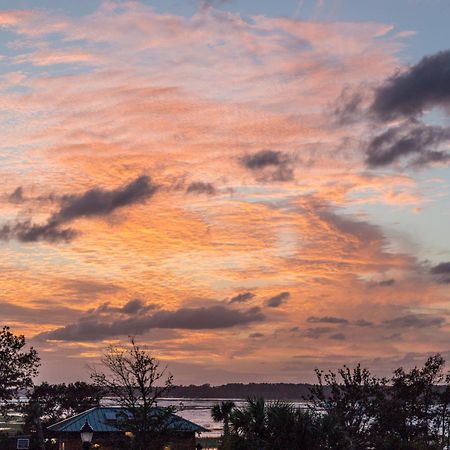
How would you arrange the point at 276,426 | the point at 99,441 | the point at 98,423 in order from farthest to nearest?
the point at 98,423, the point at 99,441, the point at 276,426

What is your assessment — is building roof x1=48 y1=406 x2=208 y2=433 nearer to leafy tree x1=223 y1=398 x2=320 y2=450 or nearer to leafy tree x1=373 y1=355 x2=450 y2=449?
leafy tree x1=373 y1=355 x2=450 y2=449

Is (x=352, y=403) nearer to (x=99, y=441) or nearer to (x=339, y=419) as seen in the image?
(x=339, y=419)

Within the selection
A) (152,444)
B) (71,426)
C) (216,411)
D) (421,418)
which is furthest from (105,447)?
(421,418)

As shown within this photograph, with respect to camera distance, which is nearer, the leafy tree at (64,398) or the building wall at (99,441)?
the building wall at (99,441)

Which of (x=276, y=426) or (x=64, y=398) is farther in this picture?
(x=64, y=398)

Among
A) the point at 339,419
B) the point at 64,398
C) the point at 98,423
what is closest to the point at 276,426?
the point at 339,419

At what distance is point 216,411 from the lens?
75.7m

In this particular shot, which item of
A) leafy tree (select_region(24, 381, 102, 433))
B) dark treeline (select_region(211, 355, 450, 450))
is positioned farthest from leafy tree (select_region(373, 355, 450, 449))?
leafy tree (select_region(24, 381, 102, 433))

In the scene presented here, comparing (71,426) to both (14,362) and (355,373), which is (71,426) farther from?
(355,373)

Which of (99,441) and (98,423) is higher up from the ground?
(98,423)

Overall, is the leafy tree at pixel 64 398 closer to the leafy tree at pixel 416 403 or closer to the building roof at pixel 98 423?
the building roof at pixel 98 423

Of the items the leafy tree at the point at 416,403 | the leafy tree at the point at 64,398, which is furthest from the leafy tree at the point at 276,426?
the leafy tree at the point at 64,398

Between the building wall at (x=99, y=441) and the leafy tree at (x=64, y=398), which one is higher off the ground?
the leafy tree at (x=64, y=398)

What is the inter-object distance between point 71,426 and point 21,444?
16.3 meters
